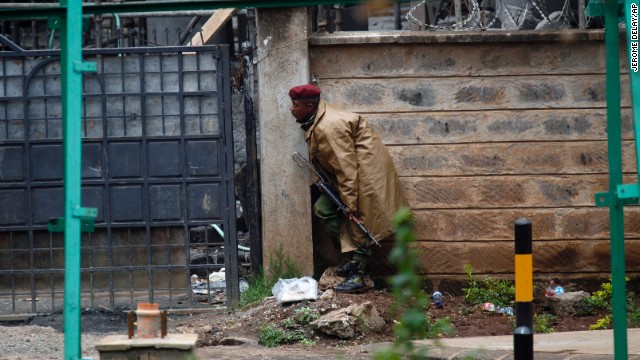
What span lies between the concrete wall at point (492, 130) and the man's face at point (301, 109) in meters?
0.43

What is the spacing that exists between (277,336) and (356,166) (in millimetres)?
1572

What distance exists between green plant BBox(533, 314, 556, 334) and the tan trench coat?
4.31ft

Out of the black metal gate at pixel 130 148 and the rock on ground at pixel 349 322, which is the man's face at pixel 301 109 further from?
the rock on ground at pixel 349 322

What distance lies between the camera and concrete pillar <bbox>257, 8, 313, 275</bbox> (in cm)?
848

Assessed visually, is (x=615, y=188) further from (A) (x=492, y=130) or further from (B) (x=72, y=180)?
(A) (x=492, y=130)

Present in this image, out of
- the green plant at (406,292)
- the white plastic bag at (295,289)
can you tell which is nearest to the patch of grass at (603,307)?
the white plastic bag at (295,289)

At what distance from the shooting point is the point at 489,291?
8.50 metres

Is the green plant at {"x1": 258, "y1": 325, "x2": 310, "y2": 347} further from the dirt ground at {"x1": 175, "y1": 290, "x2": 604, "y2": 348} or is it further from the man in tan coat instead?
the man in tan coat

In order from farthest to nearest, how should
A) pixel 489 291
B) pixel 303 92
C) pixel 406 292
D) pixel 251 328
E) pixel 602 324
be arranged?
pixel 489 291 < pixel 303 92 < pixel 251 328 < pixel 602 324 < pixel 406 292

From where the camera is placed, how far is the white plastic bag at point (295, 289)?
797 centimetres

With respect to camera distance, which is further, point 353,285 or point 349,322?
point 353,285

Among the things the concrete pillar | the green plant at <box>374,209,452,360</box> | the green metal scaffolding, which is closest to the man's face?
the concrete pillar

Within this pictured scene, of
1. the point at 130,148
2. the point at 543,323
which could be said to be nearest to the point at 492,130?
the point at 543,323

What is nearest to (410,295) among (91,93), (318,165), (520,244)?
(520,244)
